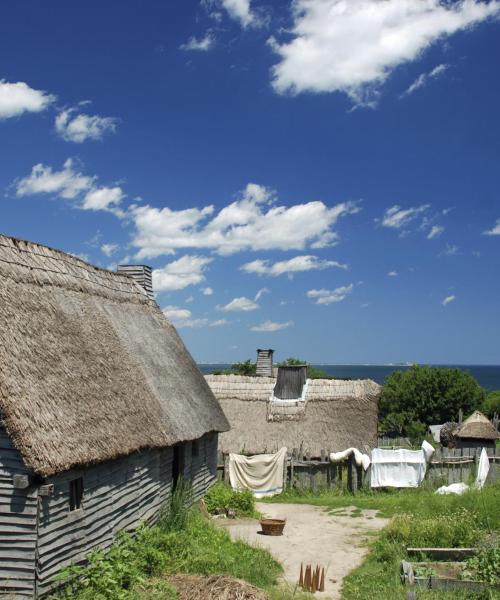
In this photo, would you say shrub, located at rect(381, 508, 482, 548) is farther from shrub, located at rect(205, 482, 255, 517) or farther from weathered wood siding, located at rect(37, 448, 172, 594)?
weathered wood siding, located at rect(37, 448, 172, 594)

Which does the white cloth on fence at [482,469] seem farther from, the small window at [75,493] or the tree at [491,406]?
the tree at [491,406]

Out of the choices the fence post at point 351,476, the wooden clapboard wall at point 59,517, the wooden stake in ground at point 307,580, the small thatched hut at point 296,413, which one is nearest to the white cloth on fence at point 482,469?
the fence post at point 351,476

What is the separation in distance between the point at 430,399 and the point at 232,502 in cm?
3275

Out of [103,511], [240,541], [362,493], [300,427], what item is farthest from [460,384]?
[103,511]

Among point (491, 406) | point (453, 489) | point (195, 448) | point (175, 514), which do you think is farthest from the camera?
point (491, 406)

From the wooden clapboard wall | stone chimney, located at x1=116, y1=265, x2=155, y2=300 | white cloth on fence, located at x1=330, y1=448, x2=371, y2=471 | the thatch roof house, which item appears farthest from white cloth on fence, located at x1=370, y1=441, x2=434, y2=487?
the wooden clapboard wall

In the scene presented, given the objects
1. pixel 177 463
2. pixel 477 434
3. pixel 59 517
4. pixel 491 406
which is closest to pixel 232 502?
pixel 177 463

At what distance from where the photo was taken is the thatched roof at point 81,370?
10211 mm

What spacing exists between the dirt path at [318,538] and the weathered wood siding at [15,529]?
5.11 meters

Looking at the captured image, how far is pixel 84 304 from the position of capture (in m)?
15.4

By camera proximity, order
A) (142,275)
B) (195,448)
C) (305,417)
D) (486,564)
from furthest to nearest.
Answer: (305,417), (142,275), (195,448), (486,564)

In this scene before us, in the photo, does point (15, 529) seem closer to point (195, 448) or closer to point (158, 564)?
point (158, 564)

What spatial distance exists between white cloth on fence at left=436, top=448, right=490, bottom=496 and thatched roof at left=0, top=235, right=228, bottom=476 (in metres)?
7.41

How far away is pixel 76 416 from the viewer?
11.3m
